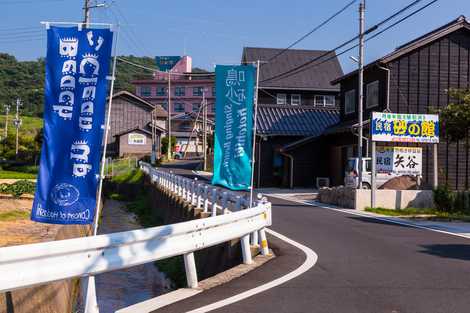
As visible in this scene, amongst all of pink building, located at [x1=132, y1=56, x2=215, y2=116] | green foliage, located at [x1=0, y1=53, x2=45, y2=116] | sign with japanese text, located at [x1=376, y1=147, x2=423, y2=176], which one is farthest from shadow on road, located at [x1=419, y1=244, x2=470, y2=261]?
green foliage, located at [x1=0, y1=53, x2=45, y2=116]

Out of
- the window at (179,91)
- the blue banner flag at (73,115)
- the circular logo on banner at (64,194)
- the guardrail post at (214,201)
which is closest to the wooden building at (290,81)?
the guardrail post at (214,201)

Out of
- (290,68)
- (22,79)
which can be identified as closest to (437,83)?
(290,68)

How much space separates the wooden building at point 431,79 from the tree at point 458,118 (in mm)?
8259

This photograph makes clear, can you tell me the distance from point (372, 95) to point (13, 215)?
67.0 feet

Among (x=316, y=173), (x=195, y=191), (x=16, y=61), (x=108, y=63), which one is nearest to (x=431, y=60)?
(x=316, y=173)

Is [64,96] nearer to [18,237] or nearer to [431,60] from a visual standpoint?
[18,237]

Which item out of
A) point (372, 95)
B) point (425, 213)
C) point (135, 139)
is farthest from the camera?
point (135, 139)

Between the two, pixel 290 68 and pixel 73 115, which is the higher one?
pixel 290 68

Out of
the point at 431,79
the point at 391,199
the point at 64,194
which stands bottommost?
the point at 391,199

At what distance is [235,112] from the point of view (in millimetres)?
12391

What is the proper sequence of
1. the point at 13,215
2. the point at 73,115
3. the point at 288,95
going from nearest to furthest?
the point at 73,115 → the point at 13,215 → the point at 288,95

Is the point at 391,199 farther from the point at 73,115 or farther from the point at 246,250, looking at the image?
the point at 73,115

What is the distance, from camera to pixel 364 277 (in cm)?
838

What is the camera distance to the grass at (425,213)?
19438 millimetres
